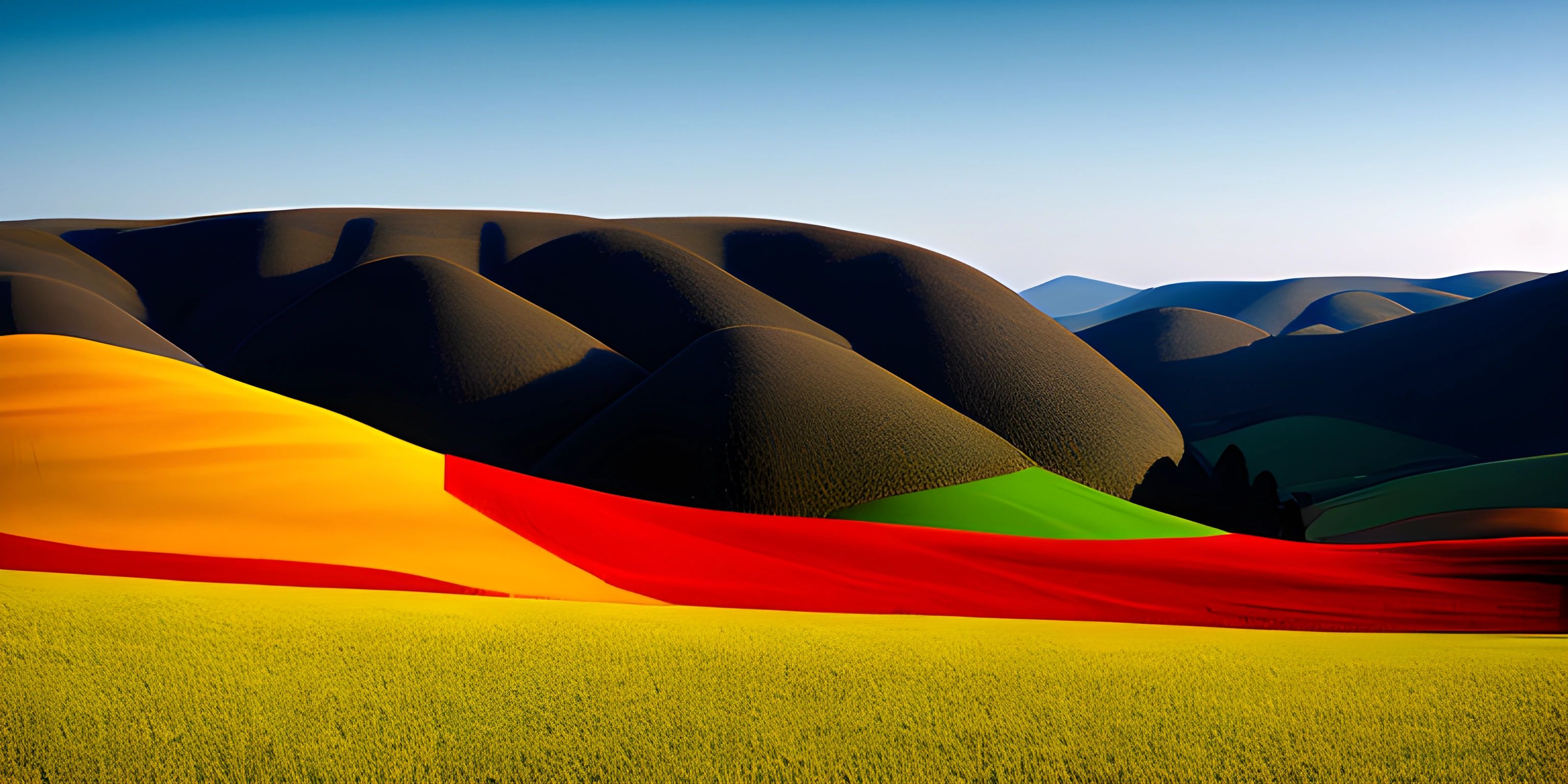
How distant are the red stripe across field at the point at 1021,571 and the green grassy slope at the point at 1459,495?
19315 mm

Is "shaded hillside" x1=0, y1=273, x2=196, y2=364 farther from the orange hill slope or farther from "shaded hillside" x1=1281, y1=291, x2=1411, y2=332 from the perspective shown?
"shaded hillside" x1=1281, y1=291, x2=1411, y2=332

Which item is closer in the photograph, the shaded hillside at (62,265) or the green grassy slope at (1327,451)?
the shaded hillside at (62,265)

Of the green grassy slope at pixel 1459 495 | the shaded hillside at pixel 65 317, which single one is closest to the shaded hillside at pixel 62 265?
the shaded hillside at pixel 65 317

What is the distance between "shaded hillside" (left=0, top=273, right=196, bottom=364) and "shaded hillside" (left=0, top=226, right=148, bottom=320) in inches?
603

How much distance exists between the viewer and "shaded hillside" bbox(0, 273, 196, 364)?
42250mm

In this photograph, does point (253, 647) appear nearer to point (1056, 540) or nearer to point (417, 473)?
point (417, 473)

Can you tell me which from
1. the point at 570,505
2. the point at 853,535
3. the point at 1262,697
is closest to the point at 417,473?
the point at 570,505

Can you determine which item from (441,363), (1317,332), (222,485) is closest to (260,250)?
(441,363)

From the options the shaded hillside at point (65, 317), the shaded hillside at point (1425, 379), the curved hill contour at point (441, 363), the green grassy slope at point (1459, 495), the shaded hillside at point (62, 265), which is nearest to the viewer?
the green grassy slope at point (1459, 495)

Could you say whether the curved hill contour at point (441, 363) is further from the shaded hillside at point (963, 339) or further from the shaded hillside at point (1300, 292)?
the shaded hillside at point (1300, 292)

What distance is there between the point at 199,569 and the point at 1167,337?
99416 mm

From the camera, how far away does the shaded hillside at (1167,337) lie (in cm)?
9950

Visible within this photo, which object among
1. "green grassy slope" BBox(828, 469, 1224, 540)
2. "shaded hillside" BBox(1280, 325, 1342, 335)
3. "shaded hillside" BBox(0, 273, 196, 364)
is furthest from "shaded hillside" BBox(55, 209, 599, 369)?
"shaded hillside" BBox(1280, 325, 1342, 335)

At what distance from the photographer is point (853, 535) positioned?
20.0 metres
